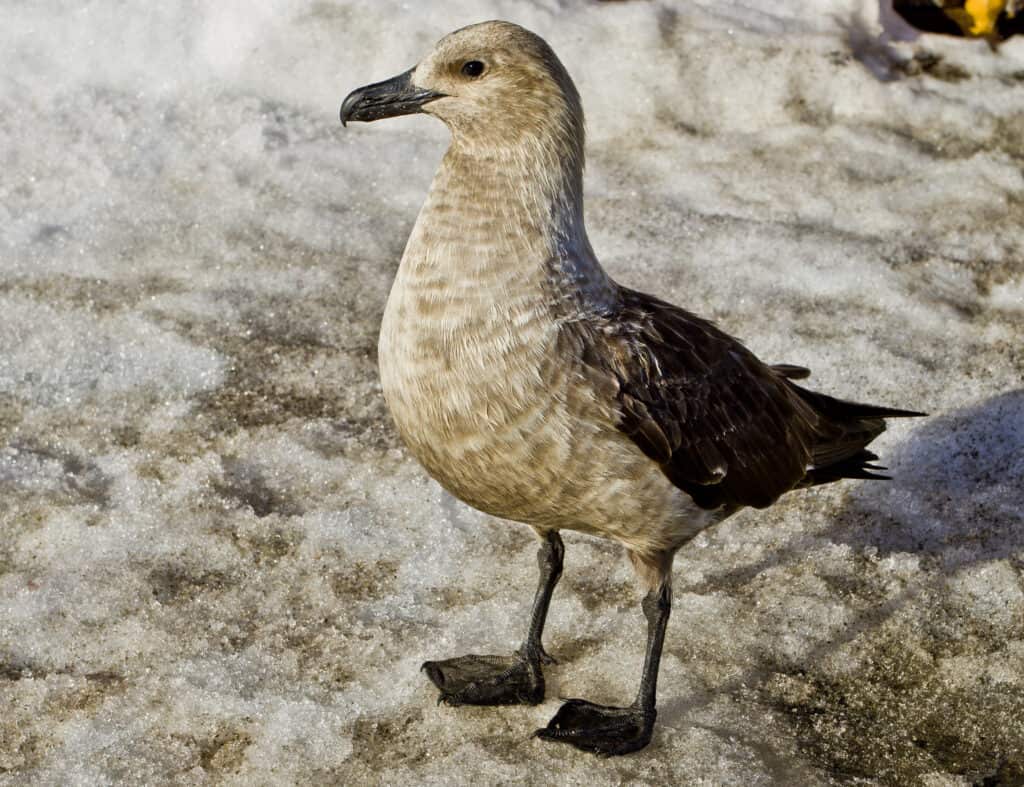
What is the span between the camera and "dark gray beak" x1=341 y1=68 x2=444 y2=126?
438 centimetres

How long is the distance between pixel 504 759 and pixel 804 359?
2649 millimetres

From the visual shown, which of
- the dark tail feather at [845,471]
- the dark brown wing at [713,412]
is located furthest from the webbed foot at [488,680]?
the dark tail feather at [845,471]

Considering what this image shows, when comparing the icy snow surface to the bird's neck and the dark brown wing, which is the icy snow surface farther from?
the bird's neck

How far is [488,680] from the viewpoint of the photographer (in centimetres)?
447

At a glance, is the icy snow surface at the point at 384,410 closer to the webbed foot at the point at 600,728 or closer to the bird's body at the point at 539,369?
the webbed foot at the point at 600,728

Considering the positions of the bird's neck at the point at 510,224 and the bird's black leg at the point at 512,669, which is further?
the bird's black leg at the point at 512,669

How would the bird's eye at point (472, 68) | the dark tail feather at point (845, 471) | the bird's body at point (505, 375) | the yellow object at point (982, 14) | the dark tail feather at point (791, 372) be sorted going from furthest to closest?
the yellow object at point (982, 14) < the dark tail feather at point (791, 372) < the dark tail feather at point (845, 471) < the bird's eye at point (472, 68) < the bird's body at point (505, 375)

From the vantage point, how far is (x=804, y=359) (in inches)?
241

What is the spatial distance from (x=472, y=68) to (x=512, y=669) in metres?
1.94

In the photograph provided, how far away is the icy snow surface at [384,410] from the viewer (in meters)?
4.40

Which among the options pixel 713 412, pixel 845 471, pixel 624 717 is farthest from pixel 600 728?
pixel 845 471

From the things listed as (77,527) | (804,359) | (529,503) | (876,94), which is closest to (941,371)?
(804,359)

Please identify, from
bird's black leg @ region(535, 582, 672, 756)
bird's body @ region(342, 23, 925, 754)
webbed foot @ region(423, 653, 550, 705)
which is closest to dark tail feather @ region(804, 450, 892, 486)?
bird's body @ region(342, 23, 925, 754)

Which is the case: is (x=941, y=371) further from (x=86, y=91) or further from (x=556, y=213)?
(x=86, y=91)
